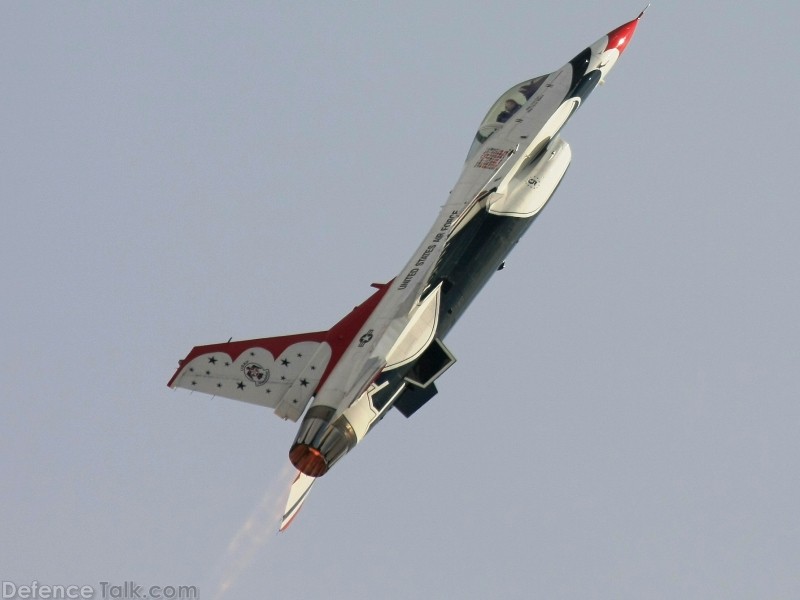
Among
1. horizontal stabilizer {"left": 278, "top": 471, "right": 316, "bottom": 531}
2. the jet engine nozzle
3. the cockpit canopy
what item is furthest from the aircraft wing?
the cockpit canopy

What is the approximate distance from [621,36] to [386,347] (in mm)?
20818

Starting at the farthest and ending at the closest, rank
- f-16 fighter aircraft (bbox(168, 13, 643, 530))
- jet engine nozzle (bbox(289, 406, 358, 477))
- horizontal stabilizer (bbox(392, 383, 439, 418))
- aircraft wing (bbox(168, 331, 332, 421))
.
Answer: horizontal stabilizer (bbox(392, 383, 439, 418)) → aircraft wing (bbox(168, 331, 332, 421)) → f-16 fighter aircraft (bbox(168, 13, 643, 530)) → jet engine nozzle (bbox(289, 406, 358, 477))

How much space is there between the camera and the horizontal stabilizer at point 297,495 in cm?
5209

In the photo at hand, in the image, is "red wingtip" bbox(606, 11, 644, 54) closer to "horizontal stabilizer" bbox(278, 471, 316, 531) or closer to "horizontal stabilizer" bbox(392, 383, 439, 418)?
"horizontal stabilizer" bbox(392, 383, 439, 418)

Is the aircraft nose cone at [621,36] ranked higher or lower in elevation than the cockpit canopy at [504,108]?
higher

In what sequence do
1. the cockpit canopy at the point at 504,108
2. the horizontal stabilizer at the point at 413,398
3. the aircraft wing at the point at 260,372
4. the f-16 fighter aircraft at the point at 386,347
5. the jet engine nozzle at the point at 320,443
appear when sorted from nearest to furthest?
the jet engine nozzle at the point at 320,443
the f-16 fighter aircraft at the point at 386,347
the aircraft wing at the point at 260,372
the horizontal stabilizer at the point at 413,398
the cockpit canopy at the point at 504,108

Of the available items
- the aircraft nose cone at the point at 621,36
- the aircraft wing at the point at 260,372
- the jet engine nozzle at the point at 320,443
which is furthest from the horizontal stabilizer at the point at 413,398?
the aircraft nose cone at the point at 621,36

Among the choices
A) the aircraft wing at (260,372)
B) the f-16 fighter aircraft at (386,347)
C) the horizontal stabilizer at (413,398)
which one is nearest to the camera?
the f-16 fighter aircraft at (386,347)

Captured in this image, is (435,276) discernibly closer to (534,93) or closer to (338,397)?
(338,397)

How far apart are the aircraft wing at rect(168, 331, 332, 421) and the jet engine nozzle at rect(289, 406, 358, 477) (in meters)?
1.06

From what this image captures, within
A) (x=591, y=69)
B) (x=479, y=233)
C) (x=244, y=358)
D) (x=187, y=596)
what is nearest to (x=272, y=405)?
(x=244, y=358)

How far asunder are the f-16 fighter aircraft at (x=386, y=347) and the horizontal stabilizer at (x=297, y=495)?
1.2 inches

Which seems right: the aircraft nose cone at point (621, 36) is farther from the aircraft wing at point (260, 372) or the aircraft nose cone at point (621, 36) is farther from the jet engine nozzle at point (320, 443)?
the jet engine nozzle at point (320, 443)

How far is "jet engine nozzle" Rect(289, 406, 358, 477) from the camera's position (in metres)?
51.2
